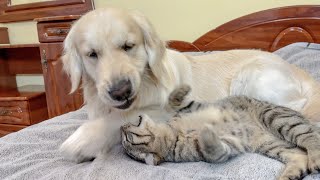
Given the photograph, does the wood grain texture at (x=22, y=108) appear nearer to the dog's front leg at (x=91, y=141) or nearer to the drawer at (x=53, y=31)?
the drawer at (x=53, y=31)

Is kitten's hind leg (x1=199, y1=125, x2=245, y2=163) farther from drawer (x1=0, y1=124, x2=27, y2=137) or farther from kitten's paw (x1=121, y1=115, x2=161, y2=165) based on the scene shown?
drawer (x1=0, y1=124, x2=27, y2=137)

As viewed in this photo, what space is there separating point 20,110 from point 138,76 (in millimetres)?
1826

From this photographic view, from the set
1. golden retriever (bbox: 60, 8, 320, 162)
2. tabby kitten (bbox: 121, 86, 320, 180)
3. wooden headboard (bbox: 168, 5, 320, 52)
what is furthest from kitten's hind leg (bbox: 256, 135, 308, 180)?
wooden headboard (bbox: 168, 5, 320, 52)

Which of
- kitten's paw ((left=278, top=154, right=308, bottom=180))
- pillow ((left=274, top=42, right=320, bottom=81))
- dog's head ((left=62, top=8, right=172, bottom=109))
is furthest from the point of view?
pillow ((left=274, top=42, right=320, bottom=81))

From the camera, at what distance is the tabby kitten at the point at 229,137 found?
0.92m

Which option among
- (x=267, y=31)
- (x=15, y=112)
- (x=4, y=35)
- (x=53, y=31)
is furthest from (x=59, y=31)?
(x=267, y=31)

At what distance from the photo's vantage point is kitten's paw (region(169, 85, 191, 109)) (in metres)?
1.22

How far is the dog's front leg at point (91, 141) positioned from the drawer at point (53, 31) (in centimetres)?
117

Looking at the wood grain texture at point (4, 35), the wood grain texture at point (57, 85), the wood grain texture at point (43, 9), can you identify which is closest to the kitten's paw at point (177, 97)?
the wood grain texture at point (57, 85)

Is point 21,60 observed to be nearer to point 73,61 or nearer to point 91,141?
point 73,61

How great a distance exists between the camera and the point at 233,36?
2.11m

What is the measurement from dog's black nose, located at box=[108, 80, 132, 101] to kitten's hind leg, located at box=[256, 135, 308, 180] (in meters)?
0.44

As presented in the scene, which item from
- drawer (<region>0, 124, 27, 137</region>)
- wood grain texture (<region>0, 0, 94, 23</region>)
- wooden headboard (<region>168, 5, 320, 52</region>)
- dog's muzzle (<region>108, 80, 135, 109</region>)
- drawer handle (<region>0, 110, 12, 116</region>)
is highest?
wood grain texture (<region>0, 0, 94, 23</region>)

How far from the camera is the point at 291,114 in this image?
1.06 meters
